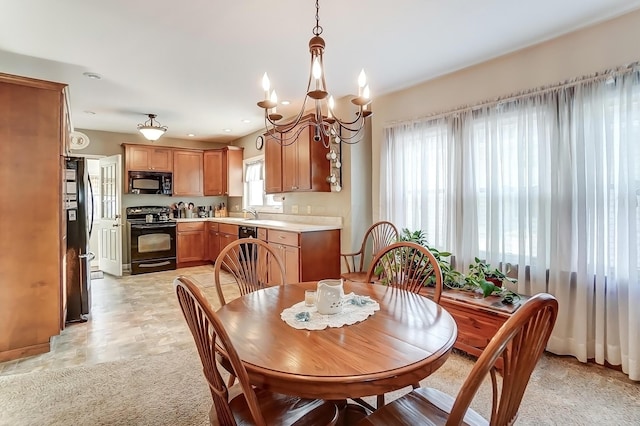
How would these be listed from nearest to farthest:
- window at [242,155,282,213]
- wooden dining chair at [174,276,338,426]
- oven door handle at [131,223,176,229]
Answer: wooden dining chair at [174,276,338,426] < oven door handle at [131,223,176,229] < window at [242,155,282,213]

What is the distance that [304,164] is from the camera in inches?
171

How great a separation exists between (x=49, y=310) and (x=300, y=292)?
7.98 feet

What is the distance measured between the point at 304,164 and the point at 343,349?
11.0 feet

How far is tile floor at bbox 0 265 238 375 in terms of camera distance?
8.72 feet

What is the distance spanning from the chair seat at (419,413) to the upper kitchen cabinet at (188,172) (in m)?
6.21

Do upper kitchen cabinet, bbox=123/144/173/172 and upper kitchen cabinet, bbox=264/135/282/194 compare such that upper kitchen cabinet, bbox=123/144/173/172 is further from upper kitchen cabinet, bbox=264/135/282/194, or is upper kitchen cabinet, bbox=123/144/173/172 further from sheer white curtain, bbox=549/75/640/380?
sheer white curtain, bbox=549/75/640/380

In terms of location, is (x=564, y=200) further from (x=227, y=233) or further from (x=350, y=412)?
(x=227, y=233)

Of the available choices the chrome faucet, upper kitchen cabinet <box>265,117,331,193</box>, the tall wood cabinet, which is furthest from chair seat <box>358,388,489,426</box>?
the chrome faucet

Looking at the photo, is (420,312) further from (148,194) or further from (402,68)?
(148,194)

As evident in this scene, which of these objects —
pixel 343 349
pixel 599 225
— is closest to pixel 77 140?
pixel 343 349

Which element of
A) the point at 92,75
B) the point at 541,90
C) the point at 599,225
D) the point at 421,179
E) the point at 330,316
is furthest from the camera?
the point at 421,179

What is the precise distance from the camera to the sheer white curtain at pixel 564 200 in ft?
7.60

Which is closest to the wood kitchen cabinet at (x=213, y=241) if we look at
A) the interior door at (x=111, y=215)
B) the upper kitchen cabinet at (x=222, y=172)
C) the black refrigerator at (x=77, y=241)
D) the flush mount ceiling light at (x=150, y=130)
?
the upper kitchen cabinet at (x=222, y=172)

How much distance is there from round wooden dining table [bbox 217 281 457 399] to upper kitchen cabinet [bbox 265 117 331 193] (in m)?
2.76
